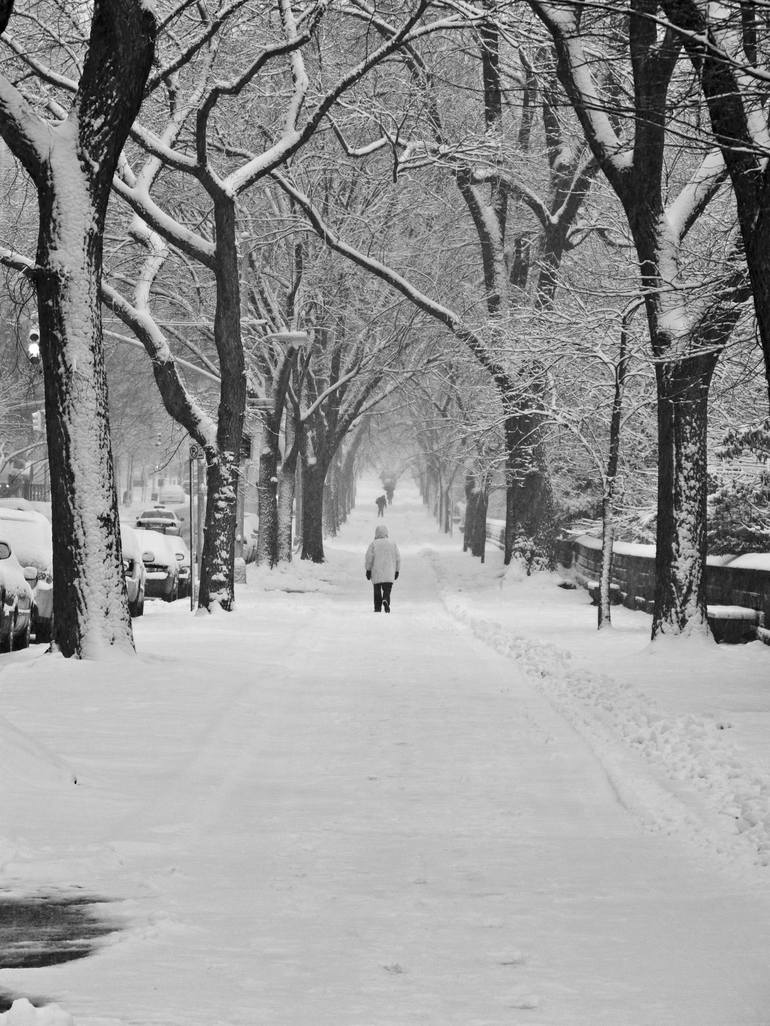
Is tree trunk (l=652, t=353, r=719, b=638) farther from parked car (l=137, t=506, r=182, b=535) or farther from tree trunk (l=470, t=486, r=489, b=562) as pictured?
parked car (l=137, t=506, r=182, b=535)

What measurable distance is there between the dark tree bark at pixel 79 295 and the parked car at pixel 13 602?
4.08 metres

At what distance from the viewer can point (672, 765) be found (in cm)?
922

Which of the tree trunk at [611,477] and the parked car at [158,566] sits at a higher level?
the tree trunk at [611,477]

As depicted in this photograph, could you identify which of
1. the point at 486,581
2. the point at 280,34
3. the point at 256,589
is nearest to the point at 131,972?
the point at 280,34

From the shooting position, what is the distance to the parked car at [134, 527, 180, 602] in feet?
109

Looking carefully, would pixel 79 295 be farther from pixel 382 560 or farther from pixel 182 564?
pixel 182 564

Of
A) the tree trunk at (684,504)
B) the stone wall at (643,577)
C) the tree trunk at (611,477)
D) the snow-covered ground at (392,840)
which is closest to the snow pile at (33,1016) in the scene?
the snow-covered ground at (392,840)

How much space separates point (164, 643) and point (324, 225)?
40.1ft

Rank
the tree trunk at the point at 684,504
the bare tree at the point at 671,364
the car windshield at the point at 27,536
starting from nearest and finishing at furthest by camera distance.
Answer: the bare tree at the point at 671,364 < the tree trunk at the point at 684,504 < the car windshield at the point at 27,536

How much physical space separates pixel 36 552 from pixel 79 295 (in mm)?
7911

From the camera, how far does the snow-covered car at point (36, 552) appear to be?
67.1 feet

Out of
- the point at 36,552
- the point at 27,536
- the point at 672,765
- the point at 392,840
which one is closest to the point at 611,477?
the point at 36,552

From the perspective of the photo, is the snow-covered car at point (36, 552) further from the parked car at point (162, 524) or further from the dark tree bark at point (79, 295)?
the parked car at point (162, 524)

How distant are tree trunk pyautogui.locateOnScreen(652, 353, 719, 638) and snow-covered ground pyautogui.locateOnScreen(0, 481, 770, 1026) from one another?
216cm
